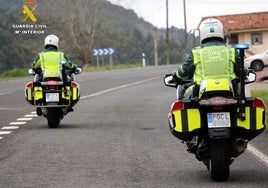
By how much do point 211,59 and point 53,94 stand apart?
805 centimetres

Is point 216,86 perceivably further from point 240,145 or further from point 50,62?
point 50,62

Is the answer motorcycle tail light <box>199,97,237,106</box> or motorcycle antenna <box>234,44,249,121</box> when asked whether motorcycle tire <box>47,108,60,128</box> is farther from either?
motorcycle tail light <box>199,97,237,106</box>

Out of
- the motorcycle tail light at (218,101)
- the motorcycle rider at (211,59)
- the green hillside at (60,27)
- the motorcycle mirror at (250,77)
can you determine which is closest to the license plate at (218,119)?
the motorcycle tail light at (218,101)

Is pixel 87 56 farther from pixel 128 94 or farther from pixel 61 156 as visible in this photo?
pixel 61 156

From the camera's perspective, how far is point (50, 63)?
16.9 meters

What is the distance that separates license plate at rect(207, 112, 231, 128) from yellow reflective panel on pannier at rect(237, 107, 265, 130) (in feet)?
0.64

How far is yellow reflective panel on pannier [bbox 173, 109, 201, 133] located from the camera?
9141 mm

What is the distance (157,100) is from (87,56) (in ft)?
183

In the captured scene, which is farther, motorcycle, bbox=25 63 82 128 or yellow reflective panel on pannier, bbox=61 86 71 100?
yellow reflective panel on pannier, bbox=61 86 71 100

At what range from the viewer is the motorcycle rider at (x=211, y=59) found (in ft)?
30.5

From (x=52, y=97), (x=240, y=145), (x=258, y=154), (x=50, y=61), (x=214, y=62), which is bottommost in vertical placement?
(x=258, y=154)
